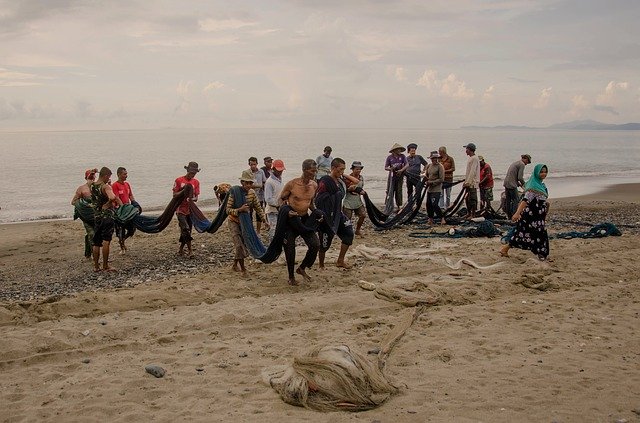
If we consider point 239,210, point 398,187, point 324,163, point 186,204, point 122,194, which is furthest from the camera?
point 398,187

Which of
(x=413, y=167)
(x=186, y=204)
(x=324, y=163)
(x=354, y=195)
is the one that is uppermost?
(x=324, y=163)

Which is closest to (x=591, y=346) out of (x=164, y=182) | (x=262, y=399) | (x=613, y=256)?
(x=262, y=399)

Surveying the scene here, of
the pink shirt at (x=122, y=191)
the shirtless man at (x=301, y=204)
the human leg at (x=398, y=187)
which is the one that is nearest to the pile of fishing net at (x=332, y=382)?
the shirtless man at (x=301, y=204)

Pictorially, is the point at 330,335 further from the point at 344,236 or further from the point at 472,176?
the point at 472,176

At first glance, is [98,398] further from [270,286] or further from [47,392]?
[270,286]

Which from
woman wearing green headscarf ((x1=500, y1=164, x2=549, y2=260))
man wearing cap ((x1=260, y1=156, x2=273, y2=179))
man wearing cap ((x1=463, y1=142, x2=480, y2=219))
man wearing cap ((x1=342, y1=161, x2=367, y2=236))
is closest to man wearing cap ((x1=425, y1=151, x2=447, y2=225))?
man wearing cap ((x1=463, y1=142, x2=480, y2=219))

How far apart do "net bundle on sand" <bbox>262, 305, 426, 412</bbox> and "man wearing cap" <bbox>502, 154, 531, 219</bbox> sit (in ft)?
33.0

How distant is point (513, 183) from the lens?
14711 mm

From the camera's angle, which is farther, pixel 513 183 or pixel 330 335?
pixel 513 183

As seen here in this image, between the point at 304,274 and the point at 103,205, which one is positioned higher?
the point at 103,205

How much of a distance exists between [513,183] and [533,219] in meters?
4.87

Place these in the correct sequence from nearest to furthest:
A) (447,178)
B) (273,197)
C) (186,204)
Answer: (273,197) < (186,204) < (447,178)

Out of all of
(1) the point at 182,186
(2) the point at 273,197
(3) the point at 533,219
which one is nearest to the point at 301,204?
(2) the point at 273,197

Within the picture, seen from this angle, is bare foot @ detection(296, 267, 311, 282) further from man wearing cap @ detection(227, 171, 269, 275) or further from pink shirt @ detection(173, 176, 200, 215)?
pink shirt @ detection(173, 176, 200, 215)
